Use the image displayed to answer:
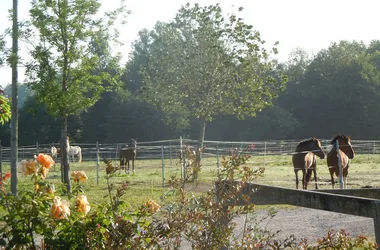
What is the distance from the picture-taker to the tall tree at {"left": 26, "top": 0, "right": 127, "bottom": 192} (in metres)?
14.7

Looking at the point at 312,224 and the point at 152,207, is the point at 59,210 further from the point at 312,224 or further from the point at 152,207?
the point at 312,224

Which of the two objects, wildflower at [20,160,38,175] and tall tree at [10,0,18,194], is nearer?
wildflower at [20,160,38,175]

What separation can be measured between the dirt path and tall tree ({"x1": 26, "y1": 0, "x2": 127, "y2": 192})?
6.36 m

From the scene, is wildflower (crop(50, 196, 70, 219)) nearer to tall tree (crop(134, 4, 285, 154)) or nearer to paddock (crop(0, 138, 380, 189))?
paddock (crop(0, 138, 380, 189))

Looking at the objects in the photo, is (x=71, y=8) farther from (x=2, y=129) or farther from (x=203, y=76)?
(x=2, y=129)

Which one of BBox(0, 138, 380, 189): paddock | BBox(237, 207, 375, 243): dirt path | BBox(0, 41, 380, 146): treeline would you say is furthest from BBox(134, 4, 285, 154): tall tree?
BBox(0, 41, 380, 146): treeline

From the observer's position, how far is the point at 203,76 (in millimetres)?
25188

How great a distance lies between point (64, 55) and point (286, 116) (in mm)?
40883

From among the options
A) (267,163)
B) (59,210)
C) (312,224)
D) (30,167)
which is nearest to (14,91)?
(312,224)

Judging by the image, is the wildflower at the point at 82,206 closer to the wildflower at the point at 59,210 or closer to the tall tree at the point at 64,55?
the wildflower at the point at 59,210

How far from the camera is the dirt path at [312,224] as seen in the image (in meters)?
8.89

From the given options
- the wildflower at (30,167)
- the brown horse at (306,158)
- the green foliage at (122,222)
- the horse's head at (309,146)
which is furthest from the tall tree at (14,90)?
the green foliage at (122,222)

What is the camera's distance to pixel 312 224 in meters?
10.0

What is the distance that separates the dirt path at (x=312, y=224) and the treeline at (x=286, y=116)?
3994cm
